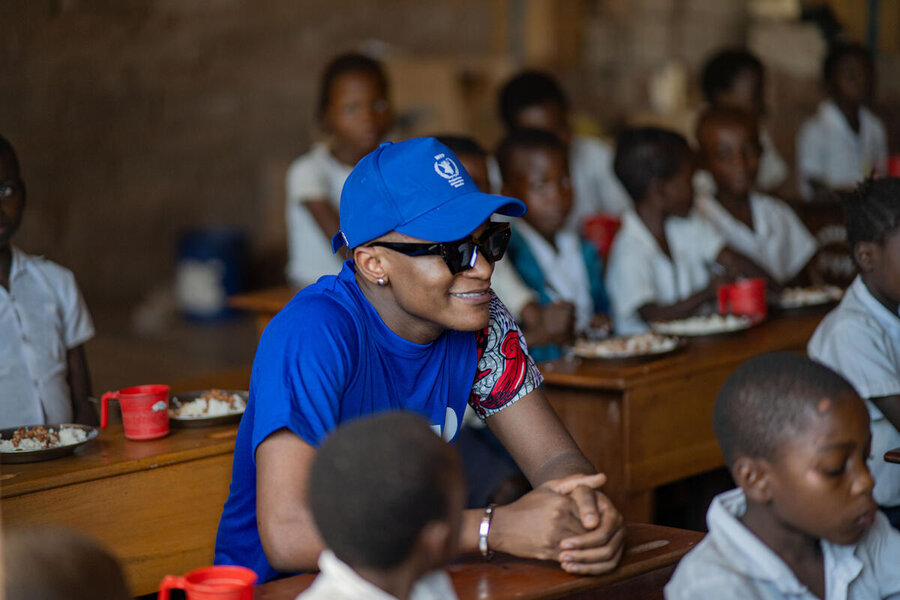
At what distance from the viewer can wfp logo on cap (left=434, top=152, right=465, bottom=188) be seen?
2.27 m

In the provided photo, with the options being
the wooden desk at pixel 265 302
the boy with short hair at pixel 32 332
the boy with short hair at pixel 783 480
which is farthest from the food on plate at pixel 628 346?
the boy with short hair at pixel 783 480

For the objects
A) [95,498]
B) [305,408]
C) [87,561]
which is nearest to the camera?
[87,561]

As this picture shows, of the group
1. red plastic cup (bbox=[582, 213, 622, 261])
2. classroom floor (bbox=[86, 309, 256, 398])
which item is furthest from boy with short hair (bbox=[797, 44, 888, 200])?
classroom floor (bbox=[86, 309, 256, 398])

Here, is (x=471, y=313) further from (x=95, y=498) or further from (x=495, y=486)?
(x=495, y=486)

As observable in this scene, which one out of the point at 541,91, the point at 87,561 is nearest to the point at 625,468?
the point at 87,561

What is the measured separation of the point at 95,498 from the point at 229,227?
6.96 m

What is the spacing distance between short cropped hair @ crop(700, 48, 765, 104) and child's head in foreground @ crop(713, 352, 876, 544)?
210 inches

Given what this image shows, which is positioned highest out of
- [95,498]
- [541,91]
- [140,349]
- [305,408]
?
[541,91]

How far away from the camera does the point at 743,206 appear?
5.37 metres

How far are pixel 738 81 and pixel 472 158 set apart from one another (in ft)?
10.6

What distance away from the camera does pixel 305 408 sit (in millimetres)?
A: 2123

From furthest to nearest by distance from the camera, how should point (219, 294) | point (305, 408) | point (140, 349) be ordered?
point (219, 294)
point (140, 349)
point (305, 408)

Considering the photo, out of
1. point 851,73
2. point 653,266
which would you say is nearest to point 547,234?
point 653,266

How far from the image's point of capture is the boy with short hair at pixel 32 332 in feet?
11.0
